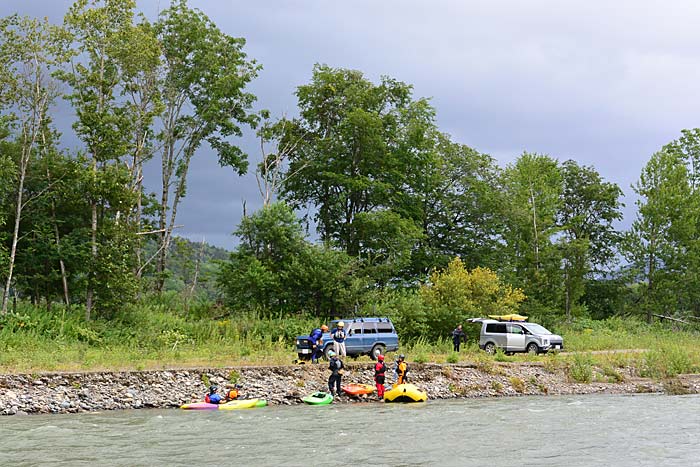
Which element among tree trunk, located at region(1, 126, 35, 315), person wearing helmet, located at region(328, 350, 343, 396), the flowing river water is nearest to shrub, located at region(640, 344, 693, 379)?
Answer: the flowing river water

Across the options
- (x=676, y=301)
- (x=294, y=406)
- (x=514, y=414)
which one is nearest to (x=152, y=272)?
(x=294, y=406)

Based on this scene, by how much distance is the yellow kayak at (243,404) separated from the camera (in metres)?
23.5

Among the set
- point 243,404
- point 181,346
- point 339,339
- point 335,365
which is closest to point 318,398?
point 335,365

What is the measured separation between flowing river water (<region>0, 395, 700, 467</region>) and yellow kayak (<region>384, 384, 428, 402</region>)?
48.4 inches

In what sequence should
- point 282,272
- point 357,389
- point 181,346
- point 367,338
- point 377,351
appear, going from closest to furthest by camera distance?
point 357,389
point 367,338
point 377,351
point 181,346
point 282,272

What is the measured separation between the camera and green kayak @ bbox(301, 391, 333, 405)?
25.1m

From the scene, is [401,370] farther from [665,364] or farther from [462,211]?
[462,211]

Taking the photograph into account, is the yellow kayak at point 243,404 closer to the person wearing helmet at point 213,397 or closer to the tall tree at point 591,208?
the person wearing helmet at point 213,397

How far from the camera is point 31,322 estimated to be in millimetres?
31672

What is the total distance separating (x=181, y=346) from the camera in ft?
109

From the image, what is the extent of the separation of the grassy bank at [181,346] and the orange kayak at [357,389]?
320 centimetres

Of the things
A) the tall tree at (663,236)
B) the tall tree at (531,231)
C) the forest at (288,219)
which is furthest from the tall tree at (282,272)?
the tall tree at (663,236)

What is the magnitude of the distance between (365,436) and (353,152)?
35313 millimetres

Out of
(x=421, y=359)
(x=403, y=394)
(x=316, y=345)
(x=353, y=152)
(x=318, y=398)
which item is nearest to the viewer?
(x=318, y=398)
